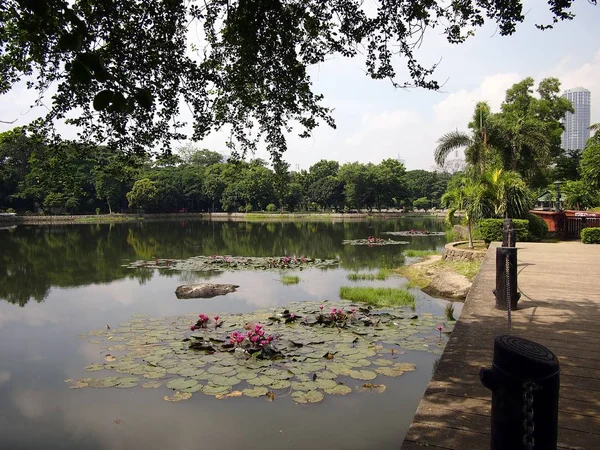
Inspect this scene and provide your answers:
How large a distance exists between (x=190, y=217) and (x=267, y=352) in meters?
59.6

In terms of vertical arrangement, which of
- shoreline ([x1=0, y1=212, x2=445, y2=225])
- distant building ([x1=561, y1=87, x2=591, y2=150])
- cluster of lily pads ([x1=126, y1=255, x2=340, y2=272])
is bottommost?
cluster of lily pads ([x1=126, y1=255, x2=340, y2=272])

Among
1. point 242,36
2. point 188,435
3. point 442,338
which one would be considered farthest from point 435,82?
point 188,435

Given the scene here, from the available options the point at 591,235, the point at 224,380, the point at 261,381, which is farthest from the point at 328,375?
the point at 591,235

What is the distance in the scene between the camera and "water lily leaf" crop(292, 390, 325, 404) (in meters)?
4.89

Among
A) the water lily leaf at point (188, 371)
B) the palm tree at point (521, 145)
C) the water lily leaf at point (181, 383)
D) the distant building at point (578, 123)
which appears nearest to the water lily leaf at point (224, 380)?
the water lily leaf at point (181, 383)

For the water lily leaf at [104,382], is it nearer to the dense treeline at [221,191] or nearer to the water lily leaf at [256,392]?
the water lily leaf at [256,392]

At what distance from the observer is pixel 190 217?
63469 millimetres

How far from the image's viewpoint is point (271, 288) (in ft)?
39.3

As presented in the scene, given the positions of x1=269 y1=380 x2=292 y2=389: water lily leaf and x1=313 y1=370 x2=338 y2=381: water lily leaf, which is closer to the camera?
x1=269 y1=380 x2=292 y2=389: water lily leaf

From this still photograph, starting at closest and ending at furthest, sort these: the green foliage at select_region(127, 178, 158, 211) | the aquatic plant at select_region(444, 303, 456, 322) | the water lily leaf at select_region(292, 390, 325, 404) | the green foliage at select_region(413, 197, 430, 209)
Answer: the water lily leaf at select_region(292, 390, 325, 404)
the aquatic plant at select_region(444, 303, 456, 322)
the green foliage at select_region(127, 178, 158, 211)
the green foliage at select_region(413, 197, 430, 209)

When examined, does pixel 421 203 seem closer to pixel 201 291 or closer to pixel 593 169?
pixel 593 169

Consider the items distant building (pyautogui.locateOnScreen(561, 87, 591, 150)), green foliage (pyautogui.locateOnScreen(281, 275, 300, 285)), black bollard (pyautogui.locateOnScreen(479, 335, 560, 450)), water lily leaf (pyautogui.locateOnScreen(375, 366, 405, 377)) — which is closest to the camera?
black bollard (pyautogui.locateOnScreen(479, 335, 560, 450))

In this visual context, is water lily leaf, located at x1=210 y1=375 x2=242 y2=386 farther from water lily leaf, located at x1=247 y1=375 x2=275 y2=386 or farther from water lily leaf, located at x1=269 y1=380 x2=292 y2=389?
water lily leaf, located at x1=269 y1=380 x2=292 y2=389

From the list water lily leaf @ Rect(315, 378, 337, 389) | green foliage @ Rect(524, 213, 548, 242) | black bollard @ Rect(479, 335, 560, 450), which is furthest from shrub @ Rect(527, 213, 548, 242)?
black bollard @ Rect(479, 335, 560, 450)
